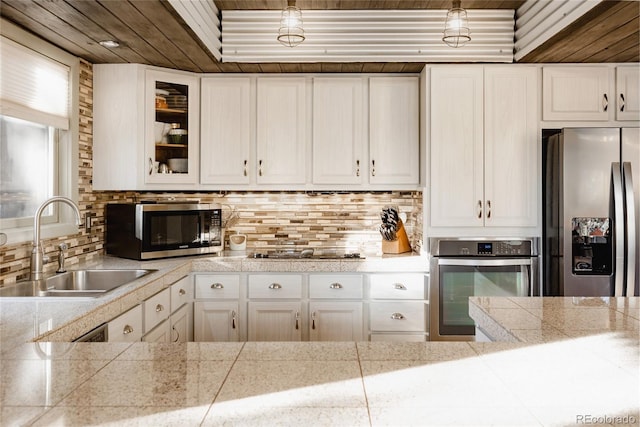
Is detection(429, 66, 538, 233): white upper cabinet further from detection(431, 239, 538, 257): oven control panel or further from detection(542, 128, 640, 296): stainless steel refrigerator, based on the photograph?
detection(542, 128, 640, 296): stainless steel refrigerator

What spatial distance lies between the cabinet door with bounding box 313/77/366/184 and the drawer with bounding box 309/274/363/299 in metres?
0.68

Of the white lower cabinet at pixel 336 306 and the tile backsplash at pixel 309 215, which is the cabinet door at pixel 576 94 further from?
the white lower cabinet at pixel 336 306

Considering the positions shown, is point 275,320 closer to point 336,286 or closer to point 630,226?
point 336,286

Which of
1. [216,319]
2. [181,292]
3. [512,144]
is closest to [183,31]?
[181,292]

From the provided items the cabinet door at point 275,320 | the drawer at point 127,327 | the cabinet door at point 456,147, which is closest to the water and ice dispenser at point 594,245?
the cabinet door at point 456,147

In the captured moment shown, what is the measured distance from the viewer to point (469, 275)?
317cm

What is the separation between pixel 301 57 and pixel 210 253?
1465 mm

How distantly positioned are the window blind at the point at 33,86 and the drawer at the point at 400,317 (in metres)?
2.27

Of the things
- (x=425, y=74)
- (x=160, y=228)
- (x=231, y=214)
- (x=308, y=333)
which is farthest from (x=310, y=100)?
(x=308, y=333)

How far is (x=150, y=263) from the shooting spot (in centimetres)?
303

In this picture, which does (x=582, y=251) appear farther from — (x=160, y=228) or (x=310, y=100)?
(x=160, y=228)

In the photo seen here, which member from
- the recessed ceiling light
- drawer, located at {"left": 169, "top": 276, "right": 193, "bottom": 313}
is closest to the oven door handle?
drawer, located at {"left": 169, "top": 276, "right": 193, "bottom": 313}

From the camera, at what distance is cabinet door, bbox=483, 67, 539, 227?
3191 mm

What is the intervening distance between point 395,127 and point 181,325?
76.6 inches
